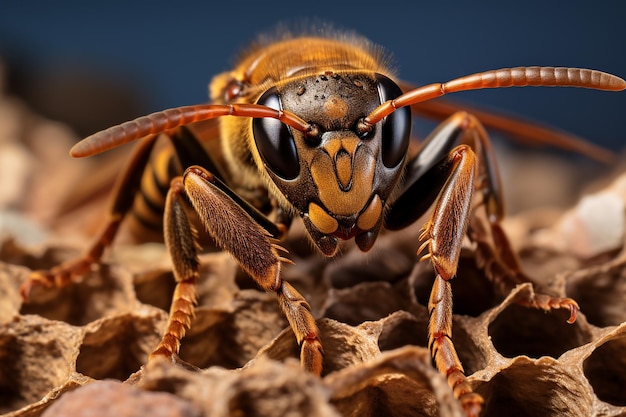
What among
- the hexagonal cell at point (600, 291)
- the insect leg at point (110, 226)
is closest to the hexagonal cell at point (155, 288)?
the insect leg at point (110, 226)

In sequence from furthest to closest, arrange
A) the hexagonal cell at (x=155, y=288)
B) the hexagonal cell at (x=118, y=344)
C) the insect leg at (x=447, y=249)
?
the hexagonal cell at (x=155, y=288) < the hexagonal cell at (x=118, y=344) < the insect leg at (x=447, y=249)

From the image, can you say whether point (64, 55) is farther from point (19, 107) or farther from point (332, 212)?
point (332, 212)

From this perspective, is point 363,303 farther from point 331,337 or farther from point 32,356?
point 32,356

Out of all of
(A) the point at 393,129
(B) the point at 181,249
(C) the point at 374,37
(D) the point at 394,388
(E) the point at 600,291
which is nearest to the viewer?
(D) the point at 394,388

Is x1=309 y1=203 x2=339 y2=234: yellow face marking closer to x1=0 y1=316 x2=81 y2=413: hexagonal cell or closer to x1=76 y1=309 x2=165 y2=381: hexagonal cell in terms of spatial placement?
x1=76 y1=309 x2=165 y2=381: hexagonal cell

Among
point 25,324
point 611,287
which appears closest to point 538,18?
point 611,287

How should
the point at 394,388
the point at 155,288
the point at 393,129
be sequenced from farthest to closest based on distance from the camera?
the point at 155,288 → the point at 393,129 → the point at 394,388

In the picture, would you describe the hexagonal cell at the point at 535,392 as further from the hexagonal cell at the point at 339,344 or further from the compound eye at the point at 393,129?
the compound eye at the point at 393,129

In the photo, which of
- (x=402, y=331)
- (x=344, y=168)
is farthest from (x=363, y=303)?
(x=344, y=168)
